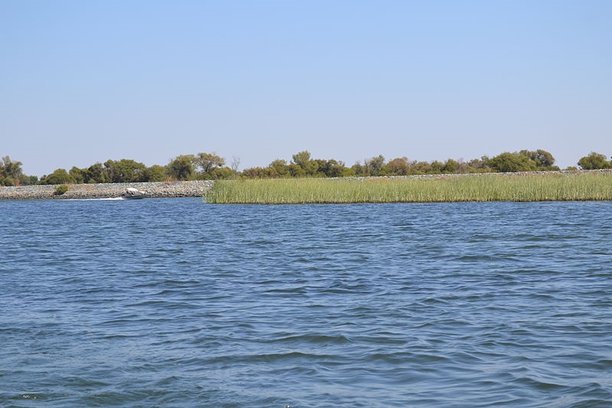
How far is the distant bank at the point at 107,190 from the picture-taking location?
204 feet

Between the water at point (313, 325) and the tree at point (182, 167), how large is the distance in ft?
199

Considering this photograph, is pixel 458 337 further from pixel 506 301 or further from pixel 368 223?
pixel 368 223

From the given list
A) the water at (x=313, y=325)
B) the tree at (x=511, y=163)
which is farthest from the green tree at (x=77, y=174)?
the water at (x=313, y=325)

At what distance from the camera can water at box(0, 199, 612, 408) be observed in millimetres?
5961

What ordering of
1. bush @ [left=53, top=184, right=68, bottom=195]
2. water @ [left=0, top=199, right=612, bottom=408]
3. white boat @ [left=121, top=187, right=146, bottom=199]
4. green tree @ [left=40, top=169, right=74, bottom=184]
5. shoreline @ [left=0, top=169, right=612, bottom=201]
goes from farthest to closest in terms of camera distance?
1. green tree @ [left=40, top=169, right=74, bottom=184]
2. bush @ [left=53, top=184, right=68, bottom=195]
3. shoreline @ [left=0, top=169, right=612, bottom=201]
4. white boat @ [left=121, top=187, right=146, bottom=199]
5. water @ [left=0, top=199, right=612, bottom=408]

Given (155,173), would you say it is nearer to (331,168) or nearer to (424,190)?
(331,168)

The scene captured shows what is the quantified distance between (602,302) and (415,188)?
2908cm

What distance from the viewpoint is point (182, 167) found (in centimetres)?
7844

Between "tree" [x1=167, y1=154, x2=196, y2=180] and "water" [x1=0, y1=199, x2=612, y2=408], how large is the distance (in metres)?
60.8

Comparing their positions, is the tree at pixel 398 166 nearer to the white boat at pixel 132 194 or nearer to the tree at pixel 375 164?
the tree at pixel 375 164

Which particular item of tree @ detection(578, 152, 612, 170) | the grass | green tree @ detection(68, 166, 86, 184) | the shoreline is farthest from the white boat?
tree @ detection(578, 152, 612, 170)

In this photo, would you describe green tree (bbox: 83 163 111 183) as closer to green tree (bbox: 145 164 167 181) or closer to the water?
green tree (bbox: 145 164 167 181)

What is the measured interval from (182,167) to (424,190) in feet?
144

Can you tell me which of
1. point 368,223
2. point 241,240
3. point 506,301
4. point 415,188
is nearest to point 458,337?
point 506,301
